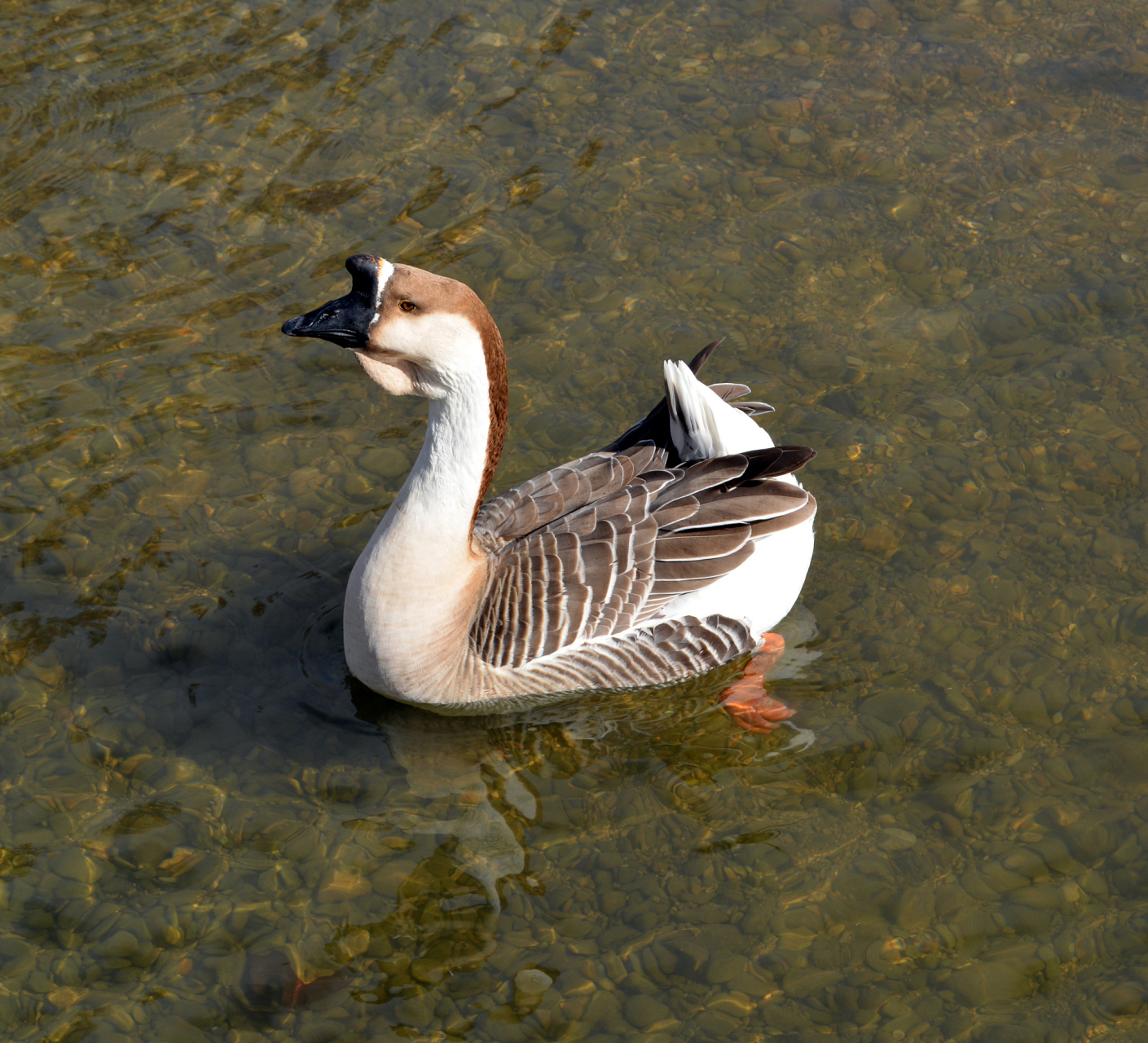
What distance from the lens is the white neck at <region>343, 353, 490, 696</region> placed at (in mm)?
5230

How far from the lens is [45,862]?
5477 mm

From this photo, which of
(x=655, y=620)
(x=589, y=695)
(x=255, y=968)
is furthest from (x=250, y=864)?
(x=655, y=620)

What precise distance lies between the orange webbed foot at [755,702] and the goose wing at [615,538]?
224 millimetres

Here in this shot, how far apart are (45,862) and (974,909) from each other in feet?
13.9

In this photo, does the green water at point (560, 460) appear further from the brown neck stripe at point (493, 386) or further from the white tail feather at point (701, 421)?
the brown neck stripe at point (493, 386)

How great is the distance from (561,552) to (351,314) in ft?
5.29

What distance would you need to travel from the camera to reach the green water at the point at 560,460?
5238 mm

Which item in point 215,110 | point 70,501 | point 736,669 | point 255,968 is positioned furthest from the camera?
point 215,110

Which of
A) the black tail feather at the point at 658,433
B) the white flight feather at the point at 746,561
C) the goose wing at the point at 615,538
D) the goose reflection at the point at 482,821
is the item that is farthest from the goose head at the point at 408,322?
the goose reflection at the point at 482,821

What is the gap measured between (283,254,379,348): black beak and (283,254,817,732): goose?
0.02 meters

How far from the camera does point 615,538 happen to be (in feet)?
19.2

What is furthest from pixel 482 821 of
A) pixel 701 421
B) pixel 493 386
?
pixel 701 421

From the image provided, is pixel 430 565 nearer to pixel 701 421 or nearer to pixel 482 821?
pixel 482 821

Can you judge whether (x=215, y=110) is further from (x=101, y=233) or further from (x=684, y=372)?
(x=684, y=372)
